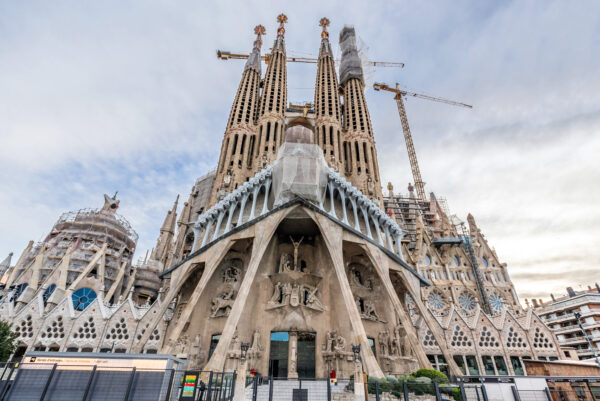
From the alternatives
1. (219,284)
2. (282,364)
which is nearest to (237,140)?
(219,284)

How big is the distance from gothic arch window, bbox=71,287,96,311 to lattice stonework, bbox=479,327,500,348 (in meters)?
35.8

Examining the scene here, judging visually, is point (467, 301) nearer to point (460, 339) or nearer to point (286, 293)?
point (460, 339)

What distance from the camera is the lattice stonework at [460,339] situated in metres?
24.1

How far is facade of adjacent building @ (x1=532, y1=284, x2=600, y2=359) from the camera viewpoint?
39719 mm

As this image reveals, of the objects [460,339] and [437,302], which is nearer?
[460,339]

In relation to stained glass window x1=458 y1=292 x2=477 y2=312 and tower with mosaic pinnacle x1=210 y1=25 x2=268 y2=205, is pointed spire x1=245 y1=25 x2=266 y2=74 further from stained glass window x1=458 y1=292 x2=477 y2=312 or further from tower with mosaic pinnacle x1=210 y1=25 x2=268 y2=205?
stained glass window x1=458 y1=292 x2=477 y2=312

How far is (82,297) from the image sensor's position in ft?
92.5

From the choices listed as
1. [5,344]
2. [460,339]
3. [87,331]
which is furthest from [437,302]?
[5,344]

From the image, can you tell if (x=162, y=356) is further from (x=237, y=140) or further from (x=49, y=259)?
(x=49, y=259)

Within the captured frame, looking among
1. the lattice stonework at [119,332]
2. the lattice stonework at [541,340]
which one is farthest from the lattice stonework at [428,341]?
the lattice stonework at [119,332]

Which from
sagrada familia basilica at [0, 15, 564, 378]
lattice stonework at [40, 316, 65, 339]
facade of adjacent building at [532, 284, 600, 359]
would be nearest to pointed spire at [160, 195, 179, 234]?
sagrada familia basilica at [0, 15, 564, 378]

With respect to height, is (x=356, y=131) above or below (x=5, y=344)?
above

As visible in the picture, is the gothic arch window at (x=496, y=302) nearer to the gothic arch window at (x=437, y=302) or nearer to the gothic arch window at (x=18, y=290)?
the gothic arch window at (x=437, y=302)

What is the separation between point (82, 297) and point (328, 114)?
34.2 meters
